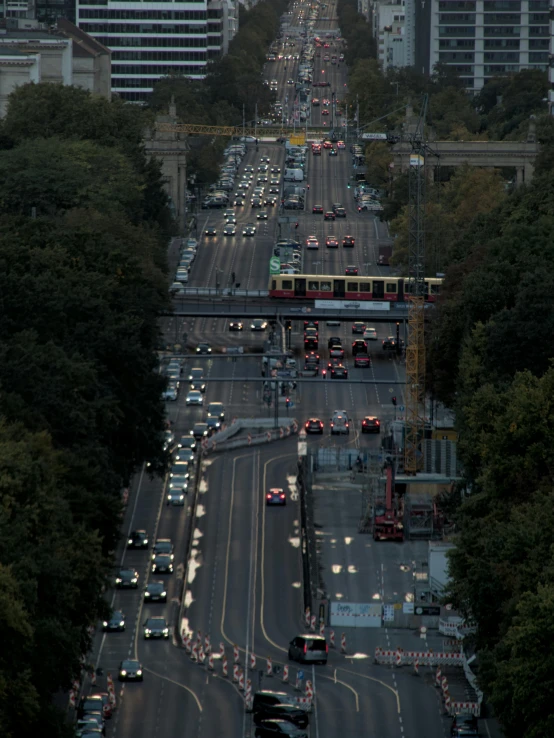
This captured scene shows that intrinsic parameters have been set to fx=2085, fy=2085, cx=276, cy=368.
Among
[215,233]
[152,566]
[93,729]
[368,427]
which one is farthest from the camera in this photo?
[215,233]

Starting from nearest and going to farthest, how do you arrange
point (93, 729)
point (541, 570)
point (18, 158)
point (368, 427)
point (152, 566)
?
point (541, 570) → point (93, 729) → point (152, 566) → point (368, 427) → point (18, 158)

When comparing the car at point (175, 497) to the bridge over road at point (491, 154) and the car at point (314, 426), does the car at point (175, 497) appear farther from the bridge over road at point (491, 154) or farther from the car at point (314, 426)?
the bridge over road at point (491, 154)

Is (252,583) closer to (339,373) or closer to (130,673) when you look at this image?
(130,673)

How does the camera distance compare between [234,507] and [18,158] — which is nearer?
[234,507]

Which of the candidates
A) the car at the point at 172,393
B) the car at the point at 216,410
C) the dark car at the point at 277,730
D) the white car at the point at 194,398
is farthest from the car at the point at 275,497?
the dark car at the point at 277,730

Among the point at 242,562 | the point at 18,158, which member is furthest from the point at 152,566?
the point at 18,158

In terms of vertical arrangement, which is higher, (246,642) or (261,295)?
(261,295)

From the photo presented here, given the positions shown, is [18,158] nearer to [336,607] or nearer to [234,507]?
[234,507]
